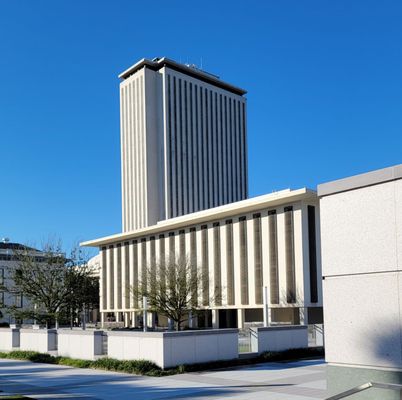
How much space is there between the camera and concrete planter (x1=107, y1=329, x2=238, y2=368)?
20.7m

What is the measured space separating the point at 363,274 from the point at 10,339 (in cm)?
2850

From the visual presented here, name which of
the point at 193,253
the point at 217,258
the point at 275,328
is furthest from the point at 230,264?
the point at 275,328

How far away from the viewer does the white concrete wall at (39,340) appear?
28188 mm

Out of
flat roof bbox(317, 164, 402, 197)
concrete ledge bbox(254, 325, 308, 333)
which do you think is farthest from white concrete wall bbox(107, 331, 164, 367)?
flat roof bbox(317, 164, 402, 197)

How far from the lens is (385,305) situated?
6.88 meters

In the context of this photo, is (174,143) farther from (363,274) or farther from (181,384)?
(363,274)

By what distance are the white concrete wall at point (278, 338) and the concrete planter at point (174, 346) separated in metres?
1.65

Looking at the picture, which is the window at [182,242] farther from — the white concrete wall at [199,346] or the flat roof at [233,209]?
the white concrete wall at [199,346]

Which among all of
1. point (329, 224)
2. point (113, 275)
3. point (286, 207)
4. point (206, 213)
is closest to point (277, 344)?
point (329, 224)

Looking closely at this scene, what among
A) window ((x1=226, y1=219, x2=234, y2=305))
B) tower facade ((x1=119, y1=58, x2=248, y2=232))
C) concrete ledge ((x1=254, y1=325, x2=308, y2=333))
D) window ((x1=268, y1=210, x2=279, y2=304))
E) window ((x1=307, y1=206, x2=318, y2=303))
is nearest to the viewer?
concrete ledge ((x1=254, y1=325, x2=308, y2=333))

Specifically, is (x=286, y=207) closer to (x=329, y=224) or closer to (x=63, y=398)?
(x=63, y=398)

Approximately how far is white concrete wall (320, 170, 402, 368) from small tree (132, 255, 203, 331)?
38.1m

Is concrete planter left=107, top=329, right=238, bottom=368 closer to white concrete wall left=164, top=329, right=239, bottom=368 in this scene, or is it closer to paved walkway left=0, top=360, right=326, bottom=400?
white concrete wall left=164, top=329, right=239, bottom=368

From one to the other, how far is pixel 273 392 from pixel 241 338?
897 cm
